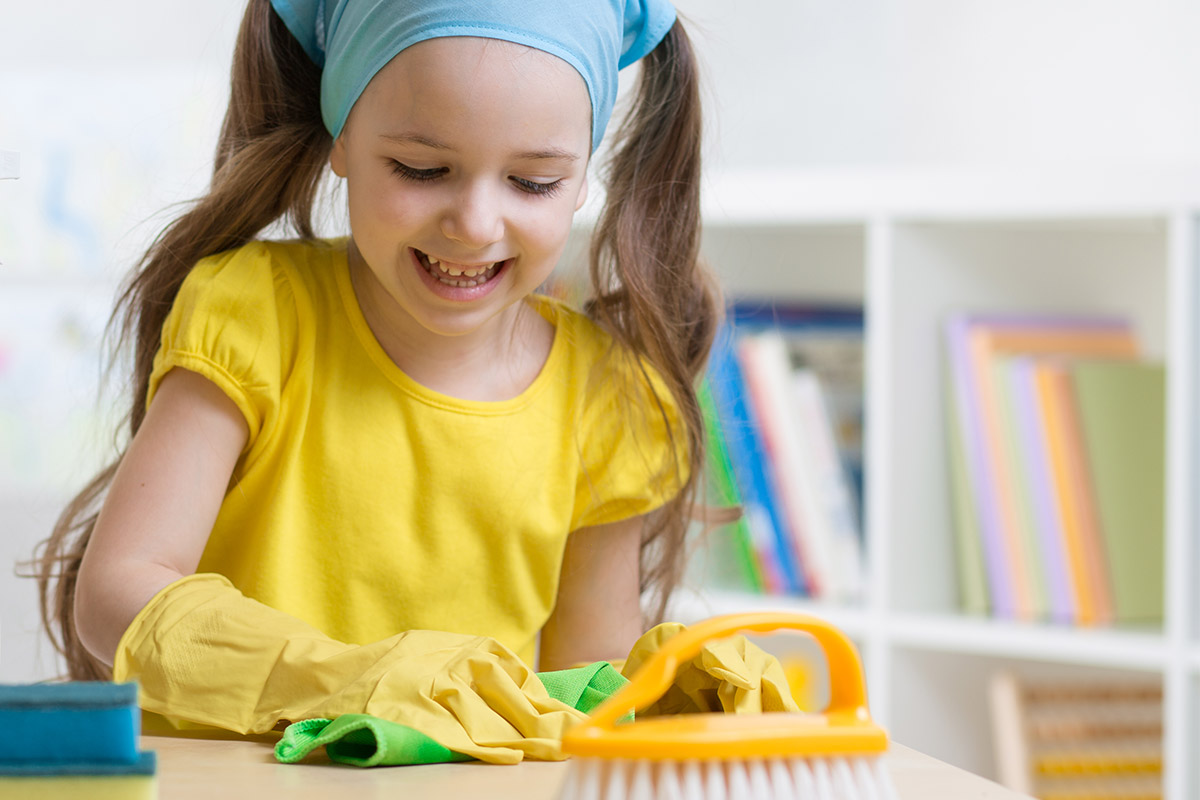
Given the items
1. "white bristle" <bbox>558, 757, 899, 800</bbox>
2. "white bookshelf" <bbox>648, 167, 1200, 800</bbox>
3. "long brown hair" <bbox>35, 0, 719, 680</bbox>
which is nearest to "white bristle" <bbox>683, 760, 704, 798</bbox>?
"white bristle" <bbox>558, 757, 899, 800</bbox>

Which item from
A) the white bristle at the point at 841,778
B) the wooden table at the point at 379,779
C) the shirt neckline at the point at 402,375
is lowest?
the wooden table at the point at 379,779

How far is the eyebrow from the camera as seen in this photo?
2.23 feet

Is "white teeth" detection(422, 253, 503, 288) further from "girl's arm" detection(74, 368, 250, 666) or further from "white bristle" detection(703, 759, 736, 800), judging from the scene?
"white bristle" detection(703, 759, 736, 800)

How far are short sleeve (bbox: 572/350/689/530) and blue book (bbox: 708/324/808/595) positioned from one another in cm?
73

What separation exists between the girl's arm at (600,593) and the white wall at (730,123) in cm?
121

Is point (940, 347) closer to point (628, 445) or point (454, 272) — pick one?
point (628, 445)

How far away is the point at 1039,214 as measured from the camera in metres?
1.43

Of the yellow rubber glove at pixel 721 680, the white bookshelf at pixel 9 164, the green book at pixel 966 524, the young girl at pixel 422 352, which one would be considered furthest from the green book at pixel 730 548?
the white bookshelf at pixel 9 164

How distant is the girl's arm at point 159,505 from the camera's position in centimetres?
65

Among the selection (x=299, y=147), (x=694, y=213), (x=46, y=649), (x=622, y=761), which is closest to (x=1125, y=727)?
(x=694, y=213)

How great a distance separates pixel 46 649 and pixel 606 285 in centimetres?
147

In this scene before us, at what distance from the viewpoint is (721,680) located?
56 centimetres

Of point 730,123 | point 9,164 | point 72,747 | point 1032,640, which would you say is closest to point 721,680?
point 72,747

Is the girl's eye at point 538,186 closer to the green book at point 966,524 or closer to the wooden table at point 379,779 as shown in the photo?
the wooden table at point 379,779
